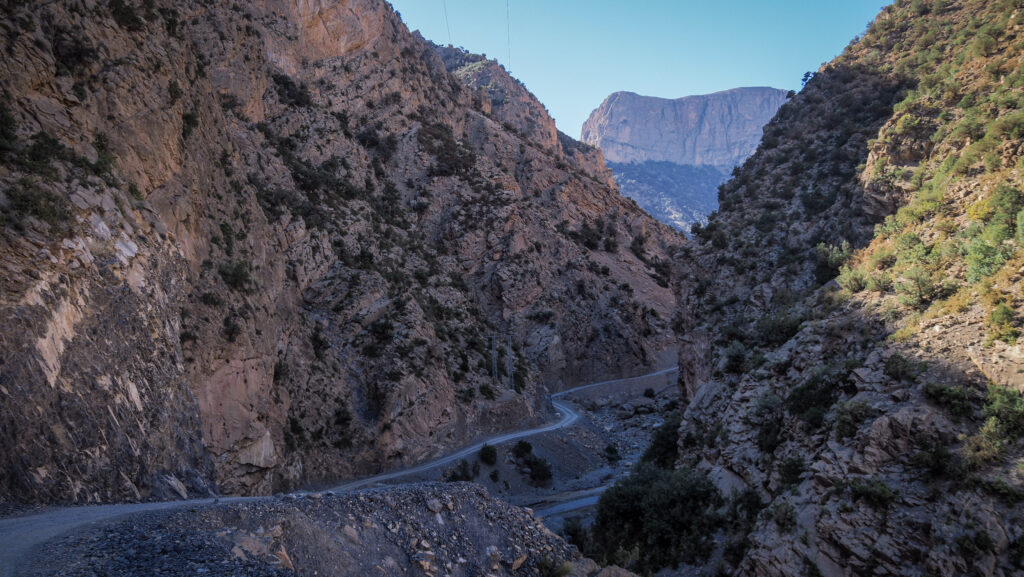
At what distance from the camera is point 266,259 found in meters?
29.2

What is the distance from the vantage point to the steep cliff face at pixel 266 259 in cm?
1346

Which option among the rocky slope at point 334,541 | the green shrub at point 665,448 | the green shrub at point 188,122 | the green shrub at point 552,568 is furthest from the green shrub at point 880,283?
the green shrub at point 188,122

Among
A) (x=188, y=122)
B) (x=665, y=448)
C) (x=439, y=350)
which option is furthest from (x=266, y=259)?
(x=665, y=448)

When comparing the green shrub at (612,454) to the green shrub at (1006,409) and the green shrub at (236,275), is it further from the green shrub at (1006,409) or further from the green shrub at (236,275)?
the green shrub at (1006,409)

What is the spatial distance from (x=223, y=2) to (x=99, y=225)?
1413 inches

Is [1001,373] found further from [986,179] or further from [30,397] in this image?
[30,397]

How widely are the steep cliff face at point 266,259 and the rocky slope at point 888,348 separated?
16.2 m

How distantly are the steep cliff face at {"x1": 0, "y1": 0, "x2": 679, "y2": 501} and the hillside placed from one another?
14.9 m

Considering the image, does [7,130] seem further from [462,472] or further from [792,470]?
[462,472]

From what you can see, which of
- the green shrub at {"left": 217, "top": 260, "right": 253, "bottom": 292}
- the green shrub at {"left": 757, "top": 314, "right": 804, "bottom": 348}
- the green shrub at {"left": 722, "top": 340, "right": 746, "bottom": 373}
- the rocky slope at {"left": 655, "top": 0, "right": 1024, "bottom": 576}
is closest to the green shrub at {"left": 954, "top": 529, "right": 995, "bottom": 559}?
the rocky slope at {"left": 655, "top": 0, "right": 1024, "bottom": 576}

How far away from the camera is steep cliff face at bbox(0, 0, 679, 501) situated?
13.5m

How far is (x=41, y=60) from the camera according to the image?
53.1 ft

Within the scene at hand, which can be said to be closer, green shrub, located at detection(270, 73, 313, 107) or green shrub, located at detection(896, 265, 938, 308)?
green shrub, located at detection(896, 265, 938, 308)

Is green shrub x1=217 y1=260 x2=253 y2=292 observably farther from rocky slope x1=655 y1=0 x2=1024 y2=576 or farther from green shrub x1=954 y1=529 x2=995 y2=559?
green shrub x1=954 y1=529 x2=995 y2=559
